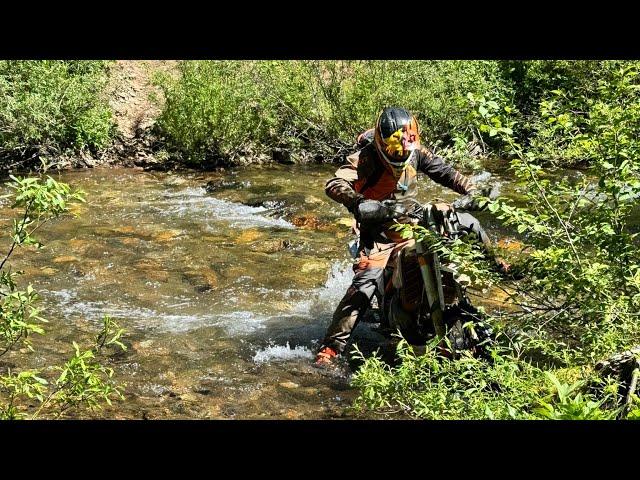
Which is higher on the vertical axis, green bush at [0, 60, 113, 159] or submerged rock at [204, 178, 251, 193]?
green bush at [0, 60, 113, 159]

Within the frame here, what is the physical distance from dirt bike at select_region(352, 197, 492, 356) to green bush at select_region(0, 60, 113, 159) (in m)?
11.0

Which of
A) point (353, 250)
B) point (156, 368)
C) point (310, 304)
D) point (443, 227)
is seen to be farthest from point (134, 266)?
point (443, 227)

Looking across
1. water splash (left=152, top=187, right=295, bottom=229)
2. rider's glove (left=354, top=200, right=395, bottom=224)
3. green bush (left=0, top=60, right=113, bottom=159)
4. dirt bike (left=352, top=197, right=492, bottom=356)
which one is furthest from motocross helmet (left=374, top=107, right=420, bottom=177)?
green bush (left=0, top=60, right=113, bottom=159)

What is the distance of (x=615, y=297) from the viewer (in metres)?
4.47

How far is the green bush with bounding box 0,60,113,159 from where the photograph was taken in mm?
14930

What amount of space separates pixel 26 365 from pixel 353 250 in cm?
304

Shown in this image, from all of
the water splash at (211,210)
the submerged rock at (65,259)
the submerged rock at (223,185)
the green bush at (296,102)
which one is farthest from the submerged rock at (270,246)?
the green bush at (296,102)

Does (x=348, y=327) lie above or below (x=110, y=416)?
above

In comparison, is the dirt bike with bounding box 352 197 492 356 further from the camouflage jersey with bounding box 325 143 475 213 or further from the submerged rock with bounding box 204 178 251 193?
the submerged rock with bounding box 204 178 251 193

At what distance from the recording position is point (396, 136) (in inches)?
244

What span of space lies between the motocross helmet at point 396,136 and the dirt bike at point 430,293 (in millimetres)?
420
